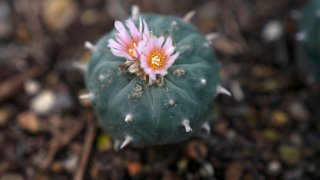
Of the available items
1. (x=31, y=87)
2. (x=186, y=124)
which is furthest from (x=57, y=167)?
(x=186, y=124)

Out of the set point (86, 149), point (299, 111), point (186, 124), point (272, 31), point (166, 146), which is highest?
point (272, 31)

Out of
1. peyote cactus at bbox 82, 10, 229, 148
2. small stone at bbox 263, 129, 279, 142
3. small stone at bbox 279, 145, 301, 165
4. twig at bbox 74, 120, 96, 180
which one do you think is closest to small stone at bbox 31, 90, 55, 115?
twig at bbox 74, 120, 96, 180

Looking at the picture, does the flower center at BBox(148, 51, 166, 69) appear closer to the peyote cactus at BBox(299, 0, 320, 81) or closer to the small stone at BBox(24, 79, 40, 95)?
the peyote cactus at BBox(299, 0, 320, 81)

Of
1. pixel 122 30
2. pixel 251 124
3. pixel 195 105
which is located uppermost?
pixel 122 30

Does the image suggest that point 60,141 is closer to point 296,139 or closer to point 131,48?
point 131,48

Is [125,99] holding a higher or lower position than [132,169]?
higher

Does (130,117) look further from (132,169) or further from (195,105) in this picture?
(132,169)

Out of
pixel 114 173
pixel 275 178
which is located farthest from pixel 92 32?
pixel 275 178
